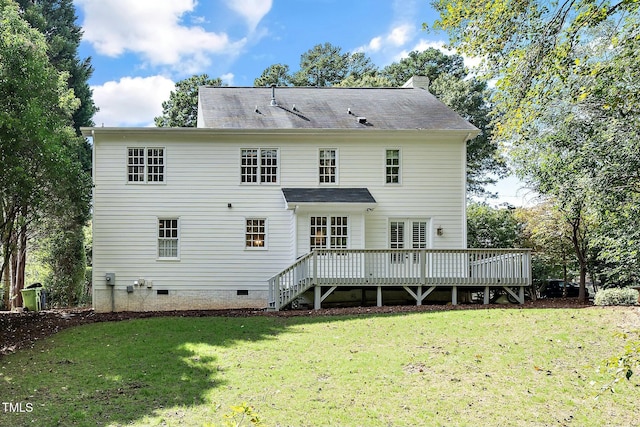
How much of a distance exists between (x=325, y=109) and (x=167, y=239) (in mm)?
7502

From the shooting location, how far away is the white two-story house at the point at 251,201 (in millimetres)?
15250

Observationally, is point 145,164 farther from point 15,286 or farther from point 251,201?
point 15,286

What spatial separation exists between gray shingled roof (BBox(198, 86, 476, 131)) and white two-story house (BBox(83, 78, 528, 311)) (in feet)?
0.66

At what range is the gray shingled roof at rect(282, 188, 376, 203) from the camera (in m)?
14.9

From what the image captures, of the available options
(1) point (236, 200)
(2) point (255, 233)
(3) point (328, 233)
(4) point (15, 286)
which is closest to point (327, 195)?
(3) point (328, 233)

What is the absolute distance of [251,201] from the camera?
15.7m

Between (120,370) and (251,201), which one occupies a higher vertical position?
(251,201)

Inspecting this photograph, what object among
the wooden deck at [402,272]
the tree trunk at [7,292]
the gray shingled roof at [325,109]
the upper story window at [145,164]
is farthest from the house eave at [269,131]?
the tree trunk at [7,292]

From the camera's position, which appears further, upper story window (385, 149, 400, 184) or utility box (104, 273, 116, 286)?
upper story window (385, 149, 400, 184)

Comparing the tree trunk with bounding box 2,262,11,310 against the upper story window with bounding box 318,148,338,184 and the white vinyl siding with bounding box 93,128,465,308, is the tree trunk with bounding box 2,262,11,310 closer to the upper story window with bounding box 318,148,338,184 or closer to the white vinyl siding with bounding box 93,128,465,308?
the white vinyl siding with bounding box 93,128,465,308

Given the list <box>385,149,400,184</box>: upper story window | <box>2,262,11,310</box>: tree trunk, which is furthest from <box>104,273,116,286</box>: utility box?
<box>385,149,400,184</box>: upper story window

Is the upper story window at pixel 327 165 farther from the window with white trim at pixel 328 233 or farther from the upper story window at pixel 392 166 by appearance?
the upper story window at pixel 392 166

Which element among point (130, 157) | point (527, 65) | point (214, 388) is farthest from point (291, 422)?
point (130, 157)

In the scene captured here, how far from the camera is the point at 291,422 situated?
560cm
